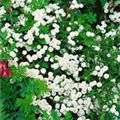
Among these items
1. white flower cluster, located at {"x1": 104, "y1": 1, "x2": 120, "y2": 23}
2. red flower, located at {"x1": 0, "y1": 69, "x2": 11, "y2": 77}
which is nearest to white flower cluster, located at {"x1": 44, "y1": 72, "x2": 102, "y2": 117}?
red flower, located at {"x1": 0, "y1": 69, "x2": 11, "y2": 77}

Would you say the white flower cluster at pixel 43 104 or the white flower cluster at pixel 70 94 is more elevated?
the white flower cluster at pixel 70 94

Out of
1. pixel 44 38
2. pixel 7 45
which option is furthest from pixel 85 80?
pixel 7 45

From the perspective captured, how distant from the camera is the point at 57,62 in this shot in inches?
112

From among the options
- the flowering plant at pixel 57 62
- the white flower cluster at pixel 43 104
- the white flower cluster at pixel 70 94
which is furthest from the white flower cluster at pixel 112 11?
the white flower cluster at pixel 43 104

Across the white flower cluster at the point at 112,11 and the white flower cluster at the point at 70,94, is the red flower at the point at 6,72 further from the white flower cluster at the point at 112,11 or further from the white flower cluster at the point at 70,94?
the white flower cluster at the point at 112,11

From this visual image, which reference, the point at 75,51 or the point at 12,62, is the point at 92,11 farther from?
the point at 12,62

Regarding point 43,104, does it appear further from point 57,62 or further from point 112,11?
point 112,11

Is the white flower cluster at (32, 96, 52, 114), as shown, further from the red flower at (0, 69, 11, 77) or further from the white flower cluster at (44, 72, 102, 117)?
the red flower at (0, 69, 11, 77)

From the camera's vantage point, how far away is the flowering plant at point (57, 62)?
2.63 metres

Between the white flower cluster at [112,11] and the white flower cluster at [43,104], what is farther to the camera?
the white flower cluster at [112,11]

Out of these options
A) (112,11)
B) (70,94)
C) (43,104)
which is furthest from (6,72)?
(112,11)

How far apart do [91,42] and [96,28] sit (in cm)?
35

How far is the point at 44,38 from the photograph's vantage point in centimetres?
289

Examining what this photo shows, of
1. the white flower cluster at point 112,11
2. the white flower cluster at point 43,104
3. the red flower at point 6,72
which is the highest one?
the white flower cluster at point 112,11
